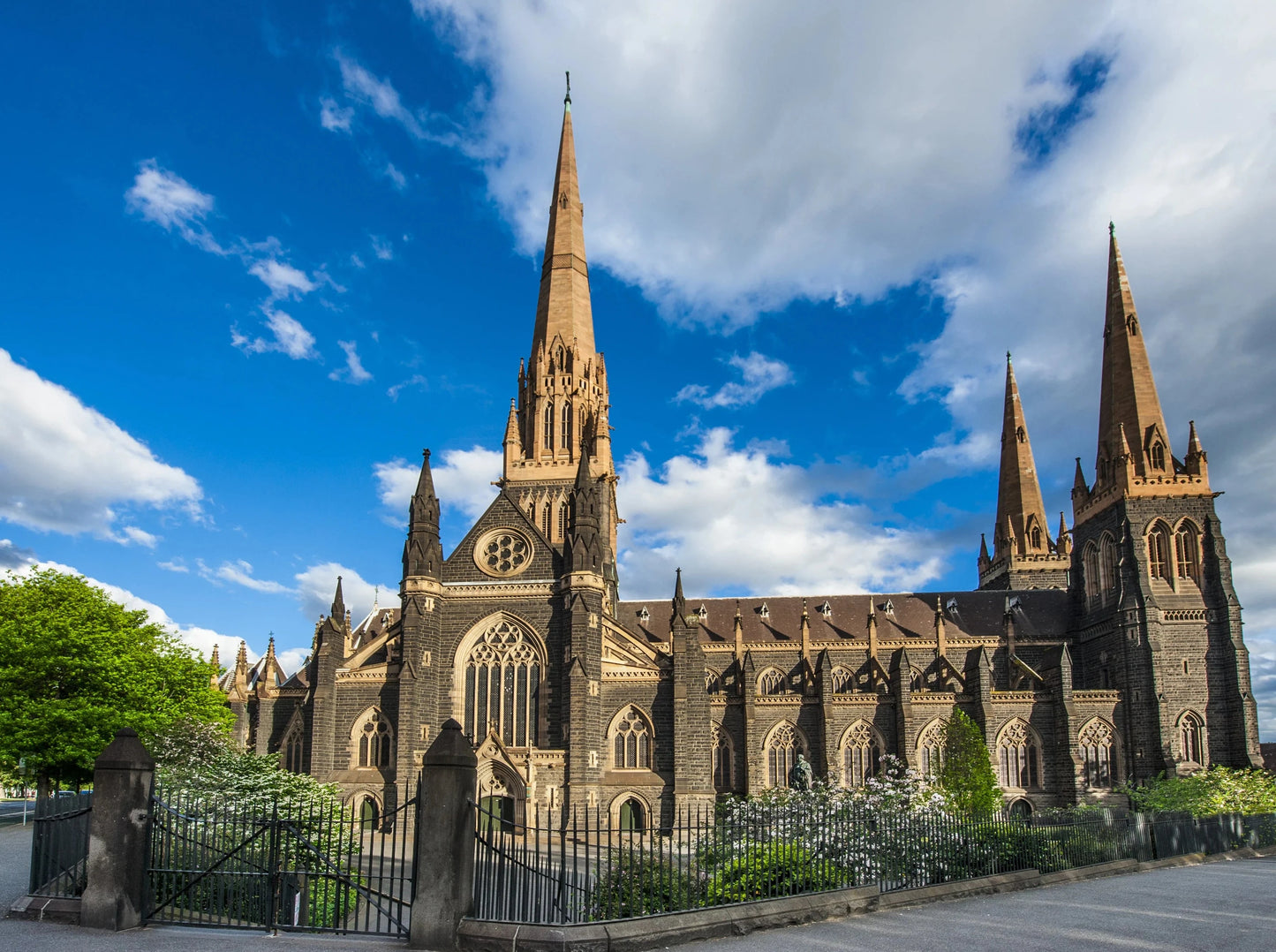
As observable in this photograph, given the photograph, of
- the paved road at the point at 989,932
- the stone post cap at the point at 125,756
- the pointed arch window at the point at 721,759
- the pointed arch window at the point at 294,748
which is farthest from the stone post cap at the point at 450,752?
the pointed arch window at the point at 721,759

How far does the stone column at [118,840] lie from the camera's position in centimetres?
1133

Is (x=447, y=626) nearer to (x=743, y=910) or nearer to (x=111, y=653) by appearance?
(x=111, y=653)

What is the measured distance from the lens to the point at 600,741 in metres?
36.5

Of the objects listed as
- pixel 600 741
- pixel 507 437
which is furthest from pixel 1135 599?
pixel 507 437

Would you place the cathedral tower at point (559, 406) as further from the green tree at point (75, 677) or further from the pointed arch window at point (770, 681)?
the green tree at point (75, 677)

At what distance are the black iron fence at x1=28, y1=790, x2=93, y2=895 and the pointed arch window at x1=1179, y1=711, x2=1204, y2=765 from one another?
145 feet

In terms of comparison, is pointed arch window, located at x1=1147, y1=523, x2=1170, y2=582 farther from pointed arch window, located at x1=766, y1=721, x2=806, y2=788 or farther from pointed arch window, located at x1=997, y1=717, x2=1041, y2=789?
pointed arch window, located at x1=766, y1=721, x2=806, y2=788

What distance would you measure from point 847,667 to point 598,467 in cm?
1707

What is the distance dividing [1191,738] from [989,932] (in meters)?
37.6

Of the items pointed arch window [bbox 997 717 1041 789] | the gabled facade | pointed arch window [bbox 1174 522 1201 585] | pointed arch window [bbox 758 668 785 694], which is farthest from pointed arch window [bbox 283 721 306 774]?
pointed arch window [bbox 1174 522 1201 585]

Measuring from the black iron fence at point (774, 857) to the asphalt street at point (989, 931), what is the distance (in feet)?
3.05

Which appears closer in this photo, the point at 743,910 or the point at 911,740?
the point at 743,910

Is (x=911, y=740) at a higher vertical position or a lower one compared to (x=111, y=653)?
lower

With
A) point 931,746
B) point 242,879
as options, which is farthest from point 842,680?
point 242,879
